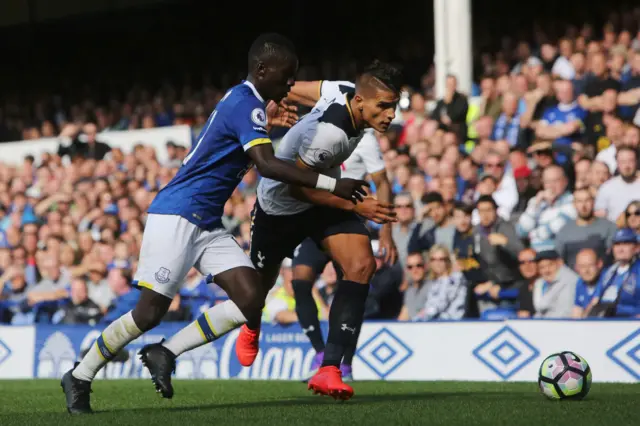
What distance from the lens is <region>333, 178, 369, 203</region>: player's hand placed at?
7.08m

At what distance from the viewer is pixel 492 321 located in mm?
11336

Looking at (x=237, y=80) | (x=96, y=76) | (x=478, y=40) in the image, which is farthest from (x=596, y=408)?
(x=96, y=76)

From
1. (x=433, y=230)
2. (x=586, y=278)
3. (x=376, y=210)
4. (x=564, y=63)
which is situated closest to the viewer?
(x=376, y=210)

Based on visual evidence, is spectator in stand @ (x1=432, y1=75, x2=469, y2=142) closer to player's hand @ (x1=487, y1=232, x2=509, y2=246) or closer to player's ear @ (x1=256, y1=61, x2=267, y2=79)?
player's hand @ (x1=487, y1=232, x2=509, y2=246)

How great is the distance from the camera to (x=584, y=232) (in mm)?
11977

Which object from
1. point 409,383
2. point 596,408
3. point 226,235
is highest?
point 226,235

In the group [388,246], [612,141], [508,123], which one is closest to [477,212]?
[612,141]

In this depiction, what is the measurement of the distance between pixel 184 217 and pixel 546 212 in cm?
633

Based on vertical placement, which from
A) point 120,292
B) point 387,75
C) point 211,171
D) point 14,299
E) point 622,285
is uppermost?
point 387,75

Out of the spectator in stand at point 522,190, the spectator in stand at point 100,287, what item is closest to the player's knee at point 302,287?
the spectator in stand at point 522,190

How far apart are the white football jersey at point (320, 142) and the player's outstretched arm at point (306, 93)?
0.23 ft

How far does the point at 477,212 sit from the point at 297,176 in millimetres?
6449

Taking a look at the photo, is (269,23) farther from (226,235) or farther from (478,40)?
(226,235)

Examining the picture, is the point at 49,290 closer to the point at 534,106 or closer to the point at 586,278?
the point at 534,106
